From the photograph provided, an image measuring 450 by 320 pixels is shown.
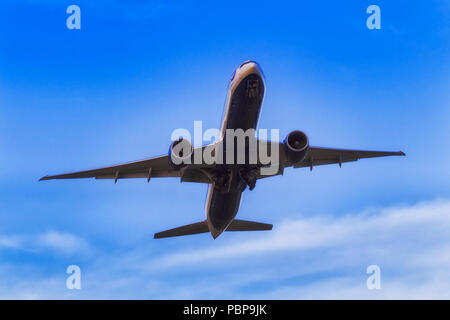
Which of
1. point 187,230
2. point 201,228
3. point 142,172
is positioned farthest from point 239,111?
point 187,230

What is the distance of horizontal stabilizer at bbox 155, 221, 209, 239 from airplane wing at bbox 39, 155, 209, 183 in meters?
3.54

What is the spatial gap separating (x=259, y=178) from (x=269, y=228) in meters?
4.87

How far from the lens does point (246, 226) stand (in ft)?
101

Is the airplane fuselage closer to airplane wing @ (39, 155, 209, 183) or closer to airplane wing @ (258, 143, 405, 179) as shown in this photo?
airplane wing @ (39, 155, 209, 183)

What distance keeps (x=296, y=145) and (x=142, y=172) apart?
30.1 feet

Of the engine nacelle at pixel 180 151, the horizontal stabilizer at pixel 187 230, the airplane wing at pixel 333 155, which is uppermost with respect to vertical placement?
the airplane wing at pixel 333 155

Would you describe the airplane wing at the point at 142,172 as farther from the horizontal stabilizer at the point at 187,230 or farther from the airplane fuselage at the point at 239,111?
the horizontal stabilizer at the point at 187,230

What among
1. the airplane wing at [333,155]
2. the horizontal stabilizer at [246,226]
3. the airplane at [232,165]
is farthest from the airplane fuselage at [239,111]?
the horizontal stabilizer at [246,226]

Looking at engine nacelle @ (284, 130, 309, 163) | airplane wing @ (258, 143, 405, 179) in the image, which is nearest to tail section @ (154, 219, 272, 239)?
airplane wing @ (258, 143, 405, 179)

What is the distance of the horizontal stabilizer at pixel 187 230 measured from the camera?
96.0 feet

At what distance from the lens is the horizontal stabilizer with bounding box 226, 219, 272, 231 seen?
30.5 meters

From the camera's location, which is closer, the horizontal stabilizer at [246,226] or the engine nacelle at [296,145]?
the engine nacelle at [296,145]
